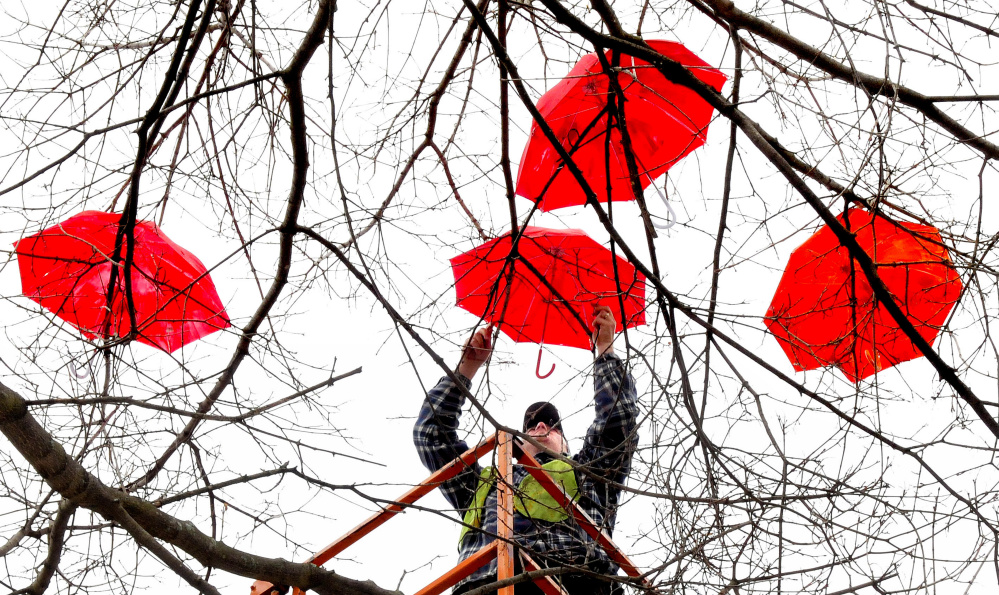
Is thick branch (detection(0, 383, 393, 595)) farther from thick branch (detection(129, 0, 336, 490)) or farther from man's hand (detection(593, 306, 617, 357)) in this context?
man's hand (detection(593, 306, 617, 357))

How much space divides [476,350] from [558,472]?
2.19 ft

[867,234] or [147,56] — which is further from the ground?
[147,56]

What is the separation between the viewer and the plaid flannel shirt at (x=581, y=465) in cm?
329

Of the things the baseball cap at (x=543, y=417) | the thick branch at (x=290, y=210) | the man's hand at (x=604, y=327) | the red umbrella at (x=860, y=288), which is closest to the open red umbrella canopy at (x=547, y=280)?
the man's hand at (x=604, y=327)

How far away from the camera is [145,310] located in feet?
14.8

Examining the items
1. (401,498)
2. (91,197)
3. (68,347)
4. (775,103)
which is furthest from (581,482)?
(91,197)

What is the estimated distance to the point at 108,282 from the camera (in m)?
4.12

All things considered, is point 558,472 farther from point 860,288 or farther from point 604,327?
point 860,288

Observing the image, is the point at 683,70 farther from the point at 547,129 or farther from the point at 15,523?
the point at 15,523

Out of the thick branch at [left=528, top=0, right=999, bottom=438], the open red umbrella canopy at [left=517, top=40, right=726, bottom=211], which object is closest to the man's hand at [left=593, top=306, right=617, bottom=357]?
the open red umbrella canopy at [left=517, top=40, right=726, bottom=211]

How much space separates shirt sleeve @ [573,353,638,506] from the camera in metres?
3.31

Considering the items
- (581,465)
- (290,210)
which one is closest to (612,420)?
(581,465)

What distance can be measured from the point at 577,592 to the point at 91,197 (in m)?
2.50

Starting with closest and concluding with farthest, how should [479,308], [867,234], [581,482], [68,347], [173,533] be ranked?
[173,533], [581,482], [68,347], [867,234], [479,308]
